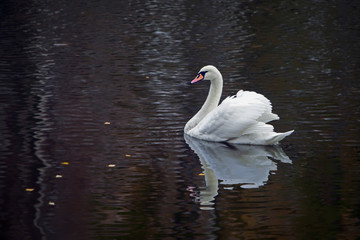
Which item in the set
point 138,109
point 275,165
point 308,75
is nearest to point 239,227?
point 275,165

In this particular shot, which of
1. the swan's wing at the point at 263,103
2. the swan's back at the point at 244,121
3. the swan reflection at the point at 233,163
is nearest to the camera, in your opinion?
the swan reflection at the point at 233,163

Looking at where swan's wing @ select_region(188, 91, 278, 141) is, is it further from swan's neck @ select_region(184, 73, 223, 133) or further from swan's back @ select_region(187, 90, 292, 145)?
swan's neck @ select_region(184, 73, 223, 133)

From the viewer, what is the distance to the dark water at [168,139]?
7.13 metres

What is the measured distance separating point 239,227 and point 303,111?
5.17 meters

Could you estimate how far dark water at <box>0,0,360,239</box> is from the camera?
7.13 metres

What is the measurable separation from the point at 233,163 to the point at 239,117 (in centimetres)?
79

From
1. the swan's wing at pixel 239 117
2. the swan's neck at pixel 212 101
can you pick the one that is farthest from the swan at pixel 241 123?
the swan's neck at pixel 212 101

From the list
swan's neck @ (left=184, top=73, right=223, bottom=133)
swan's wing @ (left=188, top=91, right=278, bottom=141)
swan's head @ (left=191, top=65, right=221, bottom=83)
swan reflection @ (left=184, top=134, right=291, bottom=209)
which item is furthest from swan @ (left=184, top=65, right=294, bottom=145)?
swan's head @ (left=191, top=65, right=221, bottom=83)

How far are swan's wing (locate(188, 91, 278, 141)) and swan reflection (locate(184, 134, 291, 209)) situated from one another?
21 centimetres

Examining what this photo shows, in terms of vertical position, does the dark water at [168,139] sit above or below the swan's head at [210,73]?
below

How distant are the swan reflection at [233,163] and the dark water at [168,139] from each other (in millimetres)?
24

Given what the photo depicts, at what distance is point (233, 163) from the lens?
30.5ft

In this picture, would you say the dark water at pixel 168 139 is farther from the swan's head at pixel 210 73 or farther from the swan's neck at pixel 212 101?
the swan's head at pixel 210 73

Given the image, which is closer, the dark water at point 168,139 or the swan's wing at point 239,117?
the dark water at point 168,139
